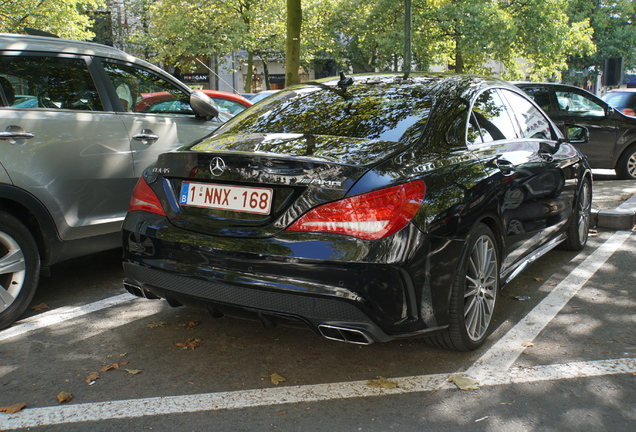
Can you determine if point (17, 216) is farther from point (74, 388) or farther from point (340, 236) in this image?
point (340, 236)

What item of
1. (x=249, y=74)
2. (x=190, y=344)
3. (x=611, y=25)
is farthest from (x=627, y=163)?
(x=611, y=25)

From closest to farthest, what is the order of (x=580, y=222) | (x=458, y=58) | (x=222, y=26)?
(x=580, y=222) → (x=458, y=58) → (x=222, y=26)

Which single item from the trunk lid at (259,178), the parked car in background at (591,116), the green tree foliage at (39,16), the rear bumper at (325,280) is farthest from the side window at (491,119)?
the green tree foliage at (39,16)

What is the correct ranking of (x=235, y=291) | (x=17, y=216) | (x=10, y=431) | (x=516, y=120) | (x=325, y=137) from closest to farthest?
1. (x=10, y=431)
2. (x=235, y=291)
3. (x=325, y=137)
4. (x=17, y=216)
5. (x=516, y=120)

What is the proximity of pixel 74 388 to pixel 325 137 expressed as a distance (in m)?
1.79

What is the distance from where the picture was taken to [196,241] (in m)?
3.37

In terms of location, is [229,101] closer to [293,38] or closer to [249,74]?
[293,38]

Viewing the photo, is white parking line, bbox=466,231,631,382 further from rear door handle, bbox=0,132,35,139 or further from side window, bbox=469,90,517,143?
rear door handle, bbox=0,132,35,139

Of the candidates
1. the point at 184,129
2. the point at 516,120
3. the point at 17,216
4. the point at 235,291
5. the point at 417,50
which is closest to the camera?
the point at 235,291

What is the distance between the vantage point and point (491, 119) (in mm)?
4363

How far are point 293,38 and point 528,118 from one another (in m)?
6.22

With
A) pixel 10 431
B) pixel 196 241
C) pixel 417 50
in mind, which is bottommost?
pixel 10 431

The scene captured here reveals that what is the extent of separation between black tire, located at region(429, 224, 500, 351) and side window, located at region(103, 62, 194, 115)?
290 cm

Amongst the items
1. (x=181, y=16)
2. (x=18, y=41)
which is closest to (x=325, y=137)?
(x=18, y=41)
